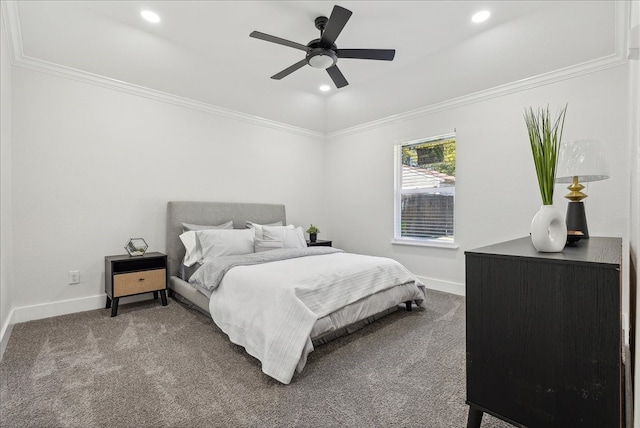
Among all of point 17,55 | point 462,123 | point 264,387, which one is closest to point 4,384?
point 264,387

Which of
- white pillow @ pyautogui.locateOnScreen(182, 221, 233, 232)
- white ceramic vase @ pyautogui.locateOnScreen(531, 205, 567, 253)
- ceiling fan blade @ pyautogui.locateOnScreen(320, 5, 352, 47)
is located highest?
ceiling fan blade @ pyautogui.locateOnScreen(320, 5, 352, 47)

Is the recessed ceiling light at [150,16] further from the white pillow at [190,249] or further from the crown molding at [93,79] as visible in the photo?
the white pillow at [190,249]

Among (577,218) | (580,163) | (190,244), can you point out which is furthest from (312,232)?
(580,163)

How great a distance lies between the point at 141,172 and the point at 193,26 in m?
1.74

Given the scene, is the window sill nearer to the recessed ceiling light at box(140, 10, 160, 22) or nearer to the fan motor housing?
the fan motor housing

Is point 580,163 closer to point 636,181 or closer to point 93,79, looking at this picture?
point 636,181

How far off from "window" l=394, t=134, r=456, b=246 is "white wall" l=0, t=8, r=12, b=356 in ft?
14.1

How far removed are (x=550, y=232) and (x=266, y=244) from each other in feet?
9.61

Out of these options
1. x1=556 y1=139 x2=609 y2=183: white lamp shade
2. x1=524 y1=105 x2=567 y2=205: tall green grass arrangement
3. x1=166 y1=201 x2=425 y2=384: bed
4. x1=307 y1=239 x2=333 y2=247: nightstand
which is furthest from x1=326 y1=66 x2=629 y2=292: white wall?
x1=524 y1=105 x2=567 y2=205: tall green grass arrangement

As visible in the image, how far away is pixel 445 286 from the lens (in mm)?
4051

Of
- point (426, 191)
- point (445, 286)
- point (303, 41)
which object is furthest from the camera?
point (426, 191)

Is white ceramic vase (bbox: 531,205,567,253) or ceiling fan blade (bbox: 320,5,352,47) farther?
ceiling fan blade (bbox: 320,5,352,47)

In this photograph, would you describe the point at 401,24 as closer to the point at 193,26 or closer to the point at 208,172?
the point at 193,26

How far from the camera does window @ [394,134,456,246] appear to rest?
4.14 metres
